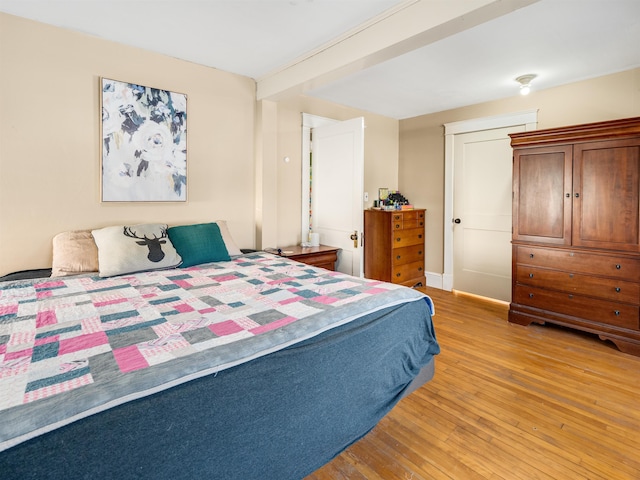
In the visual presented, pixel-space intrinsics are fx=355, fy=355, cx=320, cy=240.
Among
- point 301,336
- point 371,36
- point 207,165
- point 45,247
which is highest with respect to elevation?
point 371,36

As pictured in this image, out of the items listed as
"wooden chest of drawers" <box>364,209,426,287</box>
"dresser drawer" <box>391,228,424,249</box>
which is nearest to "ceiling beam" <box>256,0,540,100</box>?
"wooden chest of drawers" <box>364,209,426,287</box>

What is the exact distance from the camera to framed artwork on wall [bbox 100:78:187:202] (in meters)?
2.79

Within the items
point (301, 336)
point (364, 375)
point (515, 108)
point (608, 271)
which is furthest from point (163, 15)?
point (608, 271)

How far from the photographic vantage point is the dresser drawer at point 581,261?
2877 mm

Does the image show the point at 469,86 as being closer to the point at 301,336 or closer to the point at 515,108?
the point at 515,108

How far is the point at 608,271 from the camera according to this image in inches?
117

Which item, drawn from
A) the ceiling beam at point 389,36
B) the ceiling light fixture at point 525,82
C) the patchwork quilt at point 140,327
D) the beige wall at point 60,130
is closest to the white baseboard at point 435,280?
the ceiling light fixture at point 525,82

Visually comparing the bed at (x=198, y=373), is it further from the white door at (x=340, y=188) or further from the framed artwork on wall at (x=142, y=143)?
the white door at (x=340, y=188)

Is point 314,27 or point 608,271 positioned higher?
point 314,27

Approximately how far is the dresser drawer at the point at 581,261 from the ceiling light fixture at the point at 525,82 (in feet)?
5.23

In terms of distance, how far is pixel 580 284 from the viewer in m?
3.13

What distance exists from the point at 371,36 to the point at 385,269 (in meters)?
2.66

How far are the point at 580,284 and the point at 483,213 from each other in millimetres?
1512

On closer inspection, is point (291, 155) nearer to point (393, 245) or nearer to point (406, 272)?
point (393, 245)
